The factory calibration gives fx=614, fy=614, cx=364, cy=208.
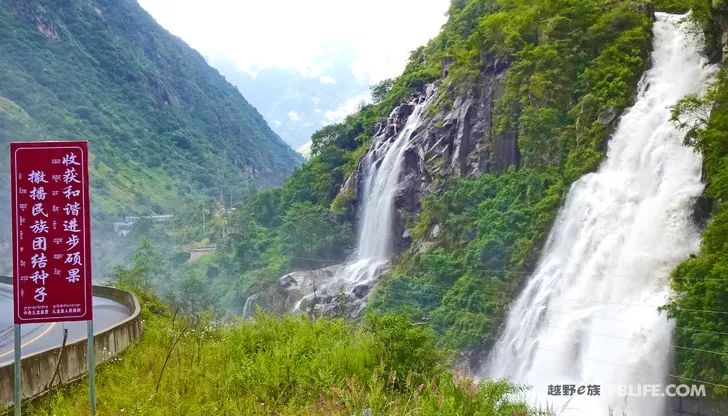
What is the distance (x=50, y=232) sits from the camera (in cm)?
505

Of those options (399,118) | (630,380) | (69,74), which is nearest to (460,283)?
(630,380)

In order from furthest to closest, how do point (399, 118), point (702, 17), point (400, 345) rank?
point (399, 118)
point (702, 17)
point (400, 345)

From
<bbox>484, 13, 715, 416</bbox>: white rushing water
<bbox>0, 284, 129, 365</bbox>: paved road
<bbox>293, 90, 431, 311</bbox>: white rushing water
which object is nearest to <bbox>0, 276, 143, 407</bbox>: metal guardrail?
<bbox>0, 284, 129, 365</bbox>: paved road

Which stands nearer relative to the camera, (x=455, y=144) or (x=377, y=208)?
(x=455, y=144)

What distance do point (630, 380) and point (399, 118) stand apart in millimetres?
26374

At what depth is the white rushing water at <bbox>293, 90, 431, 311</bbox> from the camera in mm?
34938

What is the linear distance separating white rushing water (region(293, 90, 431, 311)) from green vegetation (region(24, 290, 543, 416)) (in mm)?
24554

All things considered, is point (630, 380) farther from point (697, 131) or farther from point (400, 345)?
point (400, 345)

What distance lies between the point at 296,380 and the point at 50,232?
3052mm

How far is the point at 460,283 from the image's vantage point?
25812 mm

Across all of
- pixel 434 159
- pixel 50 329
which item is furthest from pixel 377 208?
pixel 50 329

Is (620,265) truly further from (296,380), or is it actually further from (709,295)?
(296,380)

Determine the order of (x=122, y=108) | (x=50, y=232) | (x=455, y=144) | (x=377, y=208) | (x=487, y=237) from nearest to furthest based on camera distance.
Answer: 1. (x=50, y=232)
2. (x=487, y=237)
3. (x=455, y=144)
4. (x=377, y=208)
5. (x=122, y=108)

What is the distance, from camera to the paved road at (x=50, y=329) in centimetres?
1233
